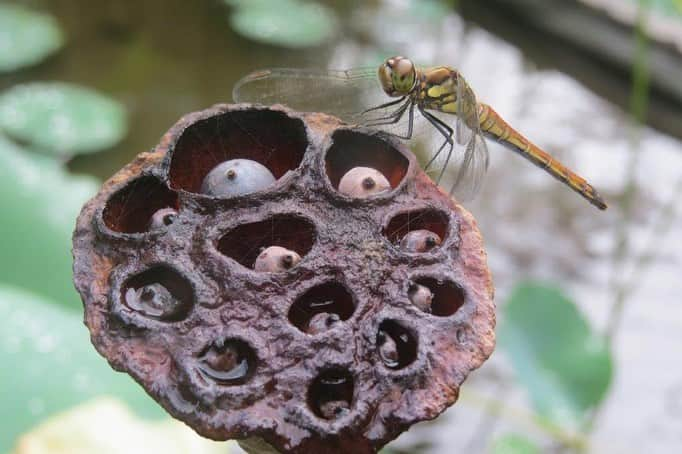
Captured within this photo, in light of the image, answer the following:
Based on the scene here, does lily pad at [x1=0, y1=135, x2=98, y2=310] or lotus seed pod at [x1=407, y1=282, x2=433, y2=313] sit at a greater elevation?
lotus seed pod at [x1=407, y1=282, x2=433, y2=313]

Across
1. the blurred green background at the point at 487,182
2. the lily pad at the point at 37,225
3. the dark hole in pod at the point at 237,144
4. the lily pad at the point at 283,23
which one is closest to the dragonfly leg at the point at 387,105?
the dark hole in pod at the point at 237,144

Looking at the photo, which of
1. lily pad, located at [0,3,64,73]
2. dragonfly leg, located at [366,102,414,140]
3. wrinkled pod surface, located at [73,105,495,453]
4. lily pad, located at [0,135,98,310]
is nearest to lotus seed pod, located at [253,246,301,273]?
wrinkled pod surface, located at [73,105,495,453]

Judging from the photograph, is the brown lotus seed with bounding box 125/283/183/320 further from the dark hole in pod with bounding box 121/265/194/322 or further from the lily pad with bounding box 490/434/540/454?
the lily pad with bounding box 490/434/540/454

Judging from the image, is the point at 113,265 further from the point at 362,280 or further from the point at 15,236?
the point at 15,236

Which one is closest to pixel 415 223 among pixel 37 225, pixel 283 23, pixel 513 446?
pixel 513 446

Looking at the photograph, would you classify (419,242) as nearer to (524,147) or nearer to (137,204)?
(137,204)
